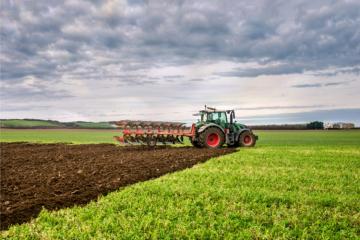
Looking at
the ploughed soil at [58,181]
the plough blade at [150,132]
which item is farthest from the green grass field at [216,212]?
the plough blade at [150,132]

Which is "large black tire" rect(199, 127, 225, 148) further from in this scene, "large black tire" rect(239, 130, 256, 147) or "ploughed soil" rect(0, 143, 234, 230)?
"ploughed soil" rect(0, 143, 234, 230)

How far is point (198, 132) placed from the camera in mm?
22984

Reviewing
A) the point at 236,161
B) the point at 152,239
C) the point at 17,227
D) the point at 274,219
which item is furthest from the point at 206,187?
the point at 236,161

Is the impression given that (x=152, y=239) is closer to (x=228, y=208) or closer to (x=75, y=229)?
(x=75, y=229)

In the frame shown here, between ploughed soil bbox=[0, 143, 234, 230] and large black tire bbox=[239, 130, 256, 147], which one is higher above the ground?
large black tire bbox=[239, 130, 256, 147]

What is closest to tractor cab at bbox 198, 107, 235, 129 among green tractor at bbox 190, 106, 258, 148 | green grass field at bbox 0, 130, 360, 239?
green tractor at bbox 190, 106, 258, 148

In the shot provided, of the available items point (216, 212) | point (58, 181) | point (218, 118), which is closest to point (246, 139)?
point (218, 118)

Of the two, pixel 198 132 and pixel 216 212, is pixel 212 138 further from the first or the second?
pixel 216 212

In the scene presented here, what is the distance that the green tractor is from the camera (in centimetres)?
2308

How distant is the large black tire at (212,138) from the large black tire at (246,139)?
176 cm

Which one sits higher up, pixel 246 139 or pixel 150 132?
pixel 150 132

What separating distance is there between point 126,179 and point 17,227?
451 cm

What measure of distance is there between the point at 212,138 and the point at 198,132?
115 cm

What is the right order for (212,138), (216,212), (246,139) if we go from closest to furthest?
(216,212) < (212,138) < (246,139)
